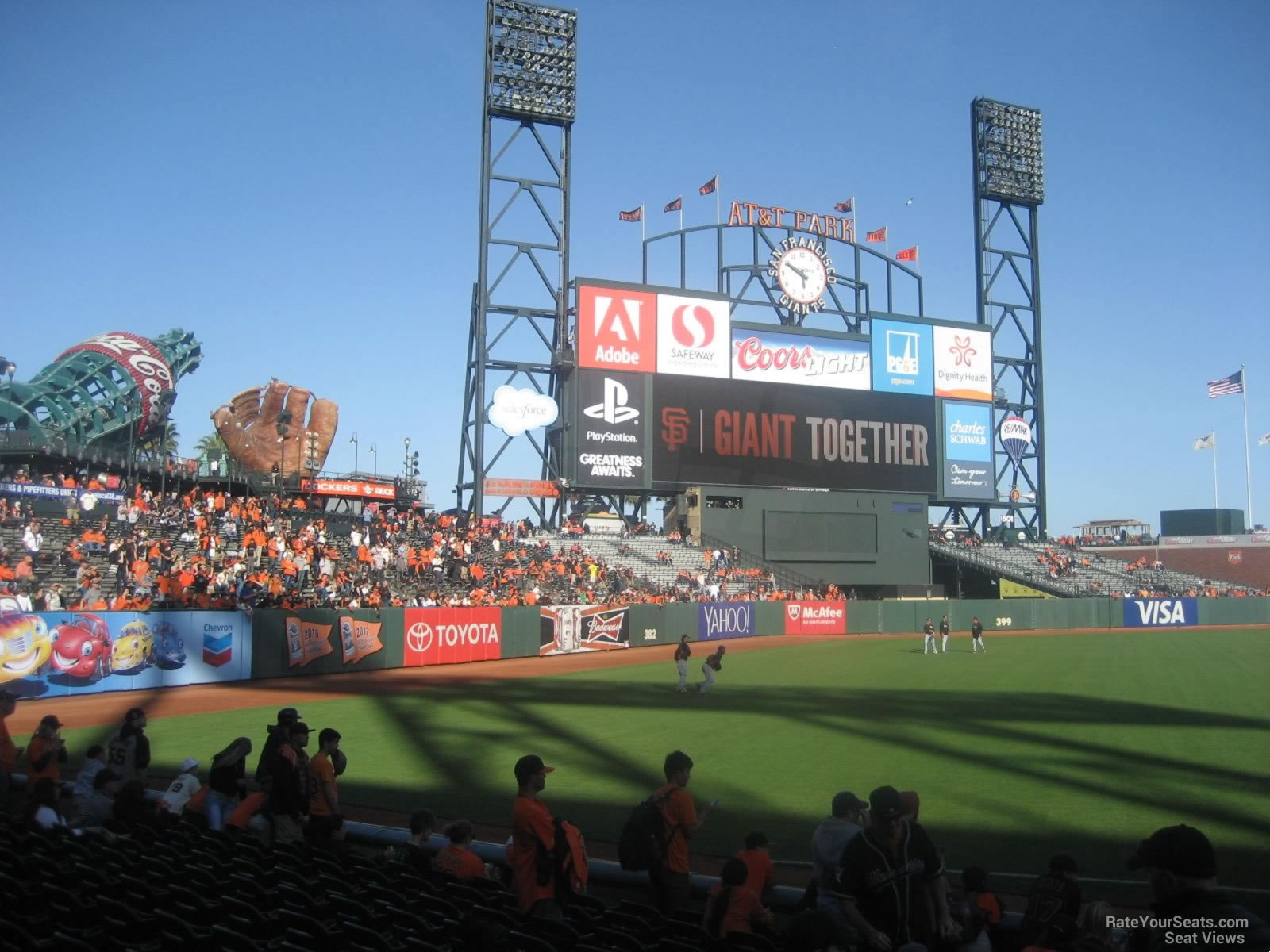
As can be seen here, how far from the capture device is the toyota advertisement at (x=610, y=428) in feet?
148

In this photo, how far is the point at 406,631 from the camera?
30750mm

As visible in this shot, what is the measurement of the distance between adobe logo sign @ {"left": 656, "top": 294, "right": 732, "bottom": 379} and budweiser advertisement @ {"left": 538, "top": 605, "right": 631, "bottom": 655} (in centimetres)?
1348

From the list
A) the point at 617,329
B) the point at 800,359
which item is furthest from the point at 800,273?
the point at 617,329

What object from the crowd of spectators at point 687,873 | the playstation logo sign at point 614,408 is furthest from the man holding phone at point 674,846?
the playstation logo sign at point 614,408

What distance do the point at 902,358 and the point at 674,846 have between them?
157 feet

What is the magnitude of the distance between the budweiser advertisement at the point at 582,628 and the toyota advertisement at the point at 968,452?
22606mm

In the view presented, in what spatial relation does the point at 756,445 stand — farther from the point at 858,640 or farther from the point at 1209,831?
the point at 1209,831

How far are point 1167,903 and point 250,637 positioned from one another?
25982 millimetres

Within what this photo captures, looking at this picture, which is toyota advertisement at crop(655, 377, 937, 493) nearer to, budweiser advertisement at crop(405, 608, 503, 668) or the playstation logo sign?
the playstation logo sign

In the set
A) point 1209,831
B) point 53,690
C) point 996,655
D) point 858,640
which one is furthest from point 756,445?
point 1209,831

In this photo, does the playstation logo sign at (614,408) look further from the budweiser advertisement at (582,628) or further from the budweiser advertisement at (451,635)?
the budweiser advertisement at (451,635)

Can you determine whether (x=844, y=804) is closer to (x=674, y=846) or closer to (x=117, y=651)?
Answer: (x=674, y=846)

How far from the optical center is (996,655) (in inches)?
1344

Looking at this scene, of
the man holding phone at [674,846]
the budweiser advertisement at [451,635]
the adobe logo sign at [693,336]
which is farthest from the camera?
the adobe logo sign at [693,336]
